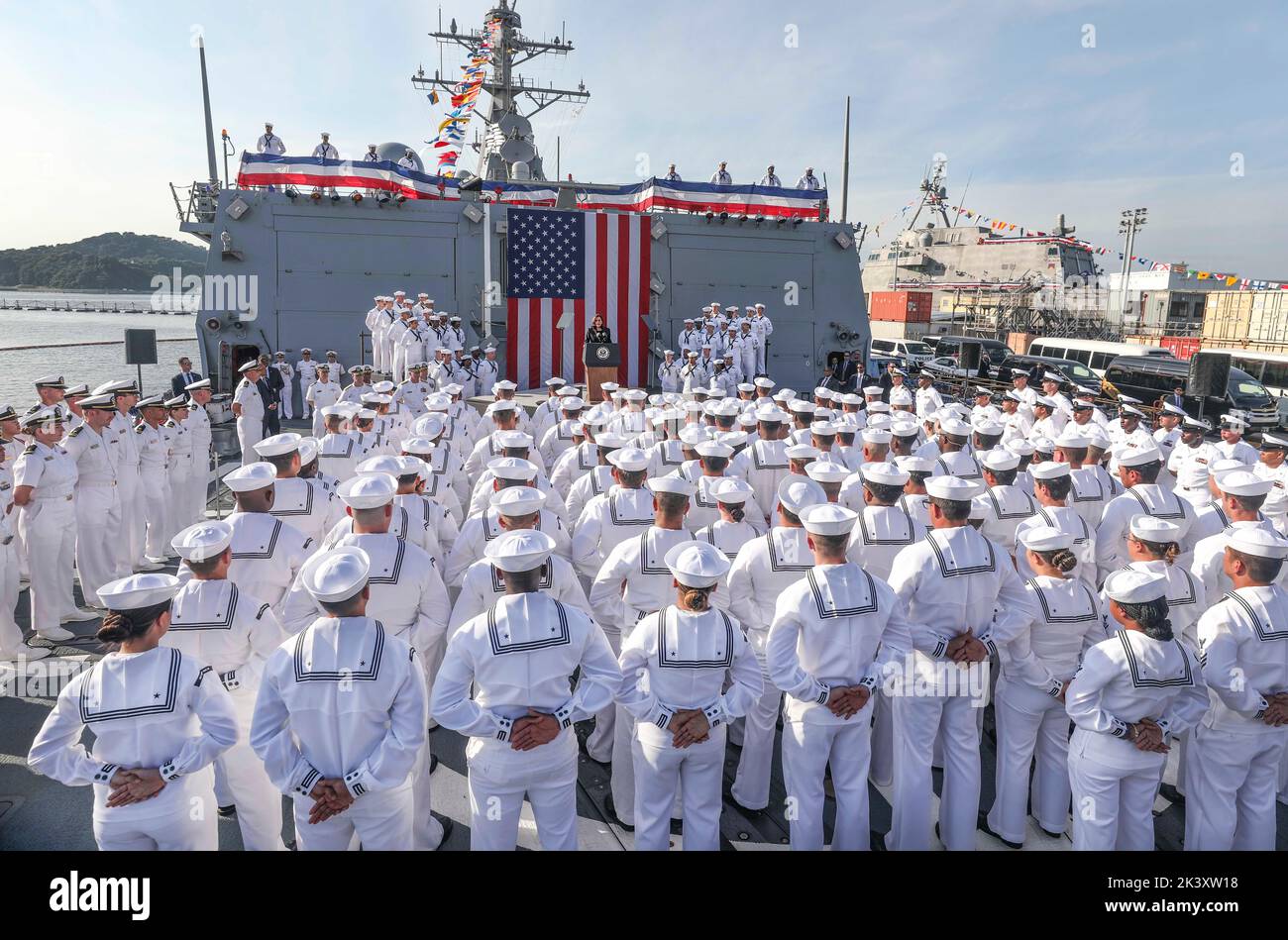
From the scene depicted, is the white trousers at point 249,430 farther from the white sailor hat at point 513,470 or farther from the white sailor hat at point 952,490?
the white sailor hat at point 952,490

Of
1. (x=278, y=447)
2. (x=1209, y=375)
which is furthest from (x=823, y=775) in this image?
(x=1209, y=375)

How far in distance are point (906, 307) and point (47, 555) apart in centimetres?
3736

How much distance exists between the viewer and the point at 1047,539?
3.58m

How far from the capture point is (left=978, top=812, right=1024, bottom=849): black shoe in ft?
12.4

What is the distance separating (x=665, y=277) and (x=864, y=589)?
597 inches

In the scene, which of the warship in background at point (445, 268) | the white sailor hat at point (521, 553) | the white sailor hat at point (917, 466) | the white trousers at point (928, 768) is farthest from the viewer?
the warship in background at point (445, 268)

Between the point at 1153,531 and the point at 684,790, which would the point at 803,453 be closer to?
the point at 1153,531

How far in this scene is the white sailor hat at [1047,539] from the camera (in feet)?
11.7

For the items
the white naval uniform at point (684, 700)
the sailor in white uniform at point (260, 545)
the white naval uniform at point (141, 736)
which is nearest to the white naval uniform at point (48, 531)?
the sailor in white uniform at point (260, 545)

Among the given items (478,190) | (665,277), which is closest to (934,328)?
(665,277)

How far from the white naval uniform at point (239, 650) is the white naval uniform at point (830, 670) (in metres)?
2.34

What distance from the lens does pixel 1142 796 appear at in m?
3.10

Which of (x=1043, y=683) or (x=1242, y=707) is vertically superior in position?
(x=1242, y=707)

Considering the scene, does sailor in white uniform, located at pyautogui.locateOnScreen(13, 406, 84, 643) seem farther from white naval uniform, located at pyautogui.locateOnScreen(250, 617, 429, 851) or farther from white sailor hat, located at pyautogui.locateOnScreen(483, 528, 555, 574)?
white sailor hat, located at pyautogui.locateOnScreen(483, 528, 555, 574)
